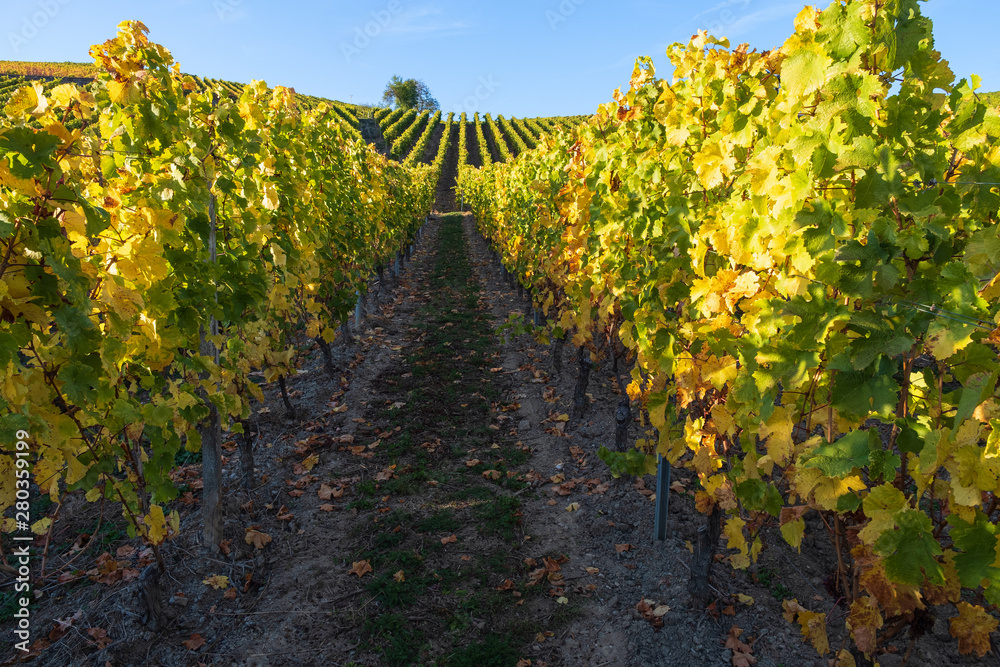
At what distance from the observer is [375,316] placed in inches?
390

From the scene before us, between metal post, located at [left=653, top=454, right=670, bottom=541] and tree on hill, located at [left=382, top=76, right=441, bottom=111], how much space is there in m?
105

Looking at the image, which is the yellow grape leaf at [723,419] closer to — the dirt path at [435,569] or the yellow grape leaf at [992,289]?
the yellow grape leaf at [992,289]

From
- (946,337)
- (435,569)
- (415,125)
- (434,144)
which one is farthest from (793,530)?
(415,125)

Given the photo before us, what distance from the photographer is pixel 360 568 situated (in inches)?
138

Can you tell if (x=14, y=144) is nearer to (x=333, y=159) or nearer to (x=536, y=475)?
(x=536, y=475)

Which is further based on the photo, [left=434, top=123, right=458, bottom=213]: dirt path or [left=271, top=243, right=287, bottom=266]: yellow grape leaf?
[left=434, top=123, right=458, bottom=213]: dirt path

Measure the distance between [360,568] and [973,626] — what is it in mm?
3150

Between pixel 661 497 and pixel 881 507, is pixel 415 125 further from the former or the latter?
pixel 881 507

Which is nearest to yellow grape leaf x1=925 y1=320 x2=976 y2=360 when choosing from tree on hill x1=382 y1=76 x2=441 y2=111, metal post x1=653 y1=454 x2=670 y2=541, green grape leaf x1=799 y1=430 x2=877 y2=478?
green grape leaf x1=799 y1=430 x2=877 y2=478

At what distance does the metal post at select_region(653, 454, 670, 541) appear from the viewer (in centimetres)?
355

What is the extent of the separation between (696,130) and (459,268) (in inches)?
487

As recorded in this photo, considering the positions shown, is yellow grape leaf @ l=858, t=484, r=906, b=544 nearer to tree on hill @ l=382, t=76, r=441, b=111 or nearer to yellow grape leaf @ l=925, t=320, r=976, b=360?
yellow grape leaf @ l=925, t=320, r=976, b=360

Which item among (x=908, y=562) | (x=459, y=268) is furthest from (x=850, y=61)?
(x=459, y=268)

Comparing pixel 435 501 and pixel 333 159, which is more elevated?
pixel 333 159
